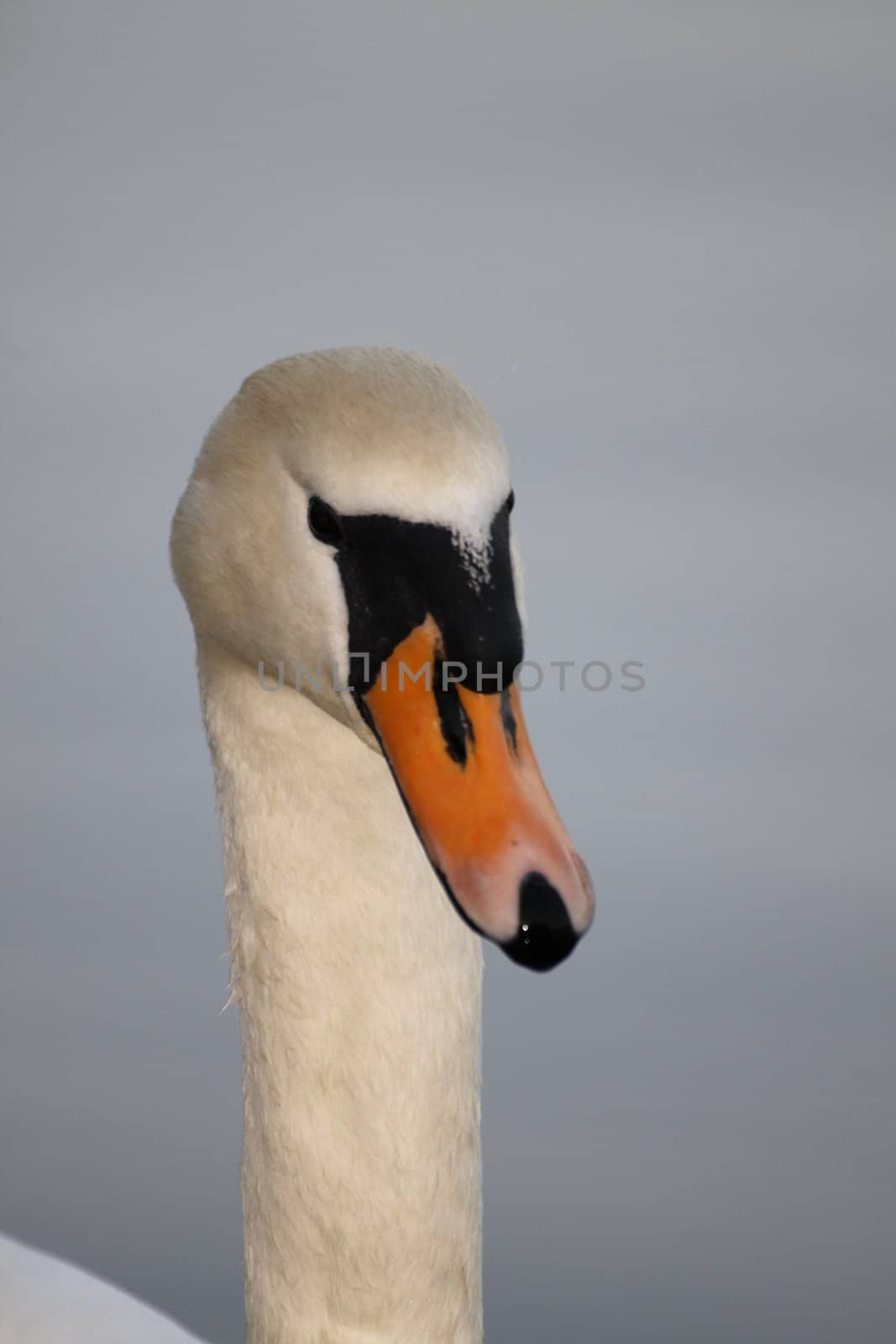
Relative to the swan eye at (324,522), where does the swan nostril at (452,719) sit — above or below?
below

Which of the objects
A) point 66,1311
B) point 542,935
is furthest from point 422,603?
point 66,1311

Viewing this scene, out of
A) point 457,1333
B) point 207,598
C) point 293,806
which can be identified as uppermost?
point 207,598

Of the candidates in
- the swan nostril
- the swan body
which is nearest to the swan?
the swan nostril

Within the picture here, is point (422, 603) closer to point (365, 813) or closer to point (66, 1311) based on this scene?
point (365, 813)

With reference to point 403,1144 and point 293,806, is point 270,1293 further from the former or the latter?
point 293,806

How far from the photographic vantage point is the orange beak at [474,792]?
3.08 ft

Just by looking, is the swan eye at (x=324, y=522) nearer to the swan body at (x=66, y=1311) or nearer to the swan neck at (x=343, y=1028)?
the swan neck at (x=343, y=1028)

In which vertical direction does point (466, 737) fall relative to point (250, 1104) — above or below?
above

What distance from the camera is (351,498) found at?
0.99 meters

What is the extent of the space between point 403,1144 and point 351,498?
382 mm

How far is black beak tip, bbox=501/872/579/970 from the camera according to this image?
3.02 ft

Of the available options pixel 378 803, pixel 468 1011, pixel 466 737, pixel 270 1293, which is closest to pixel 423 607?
pixel 466 737

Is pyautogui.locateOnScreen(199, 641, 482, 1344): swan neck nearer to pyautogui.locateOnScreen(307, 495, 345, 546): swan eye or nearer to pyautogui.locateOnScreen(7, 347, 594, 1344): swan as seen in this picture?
pyautogui.locateOnScreen(7, 347, 594, 1344): swan

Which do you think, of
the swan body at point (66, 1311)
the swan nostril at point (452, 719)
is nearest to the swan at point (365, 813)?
the swan nostril at point (452, 719)
